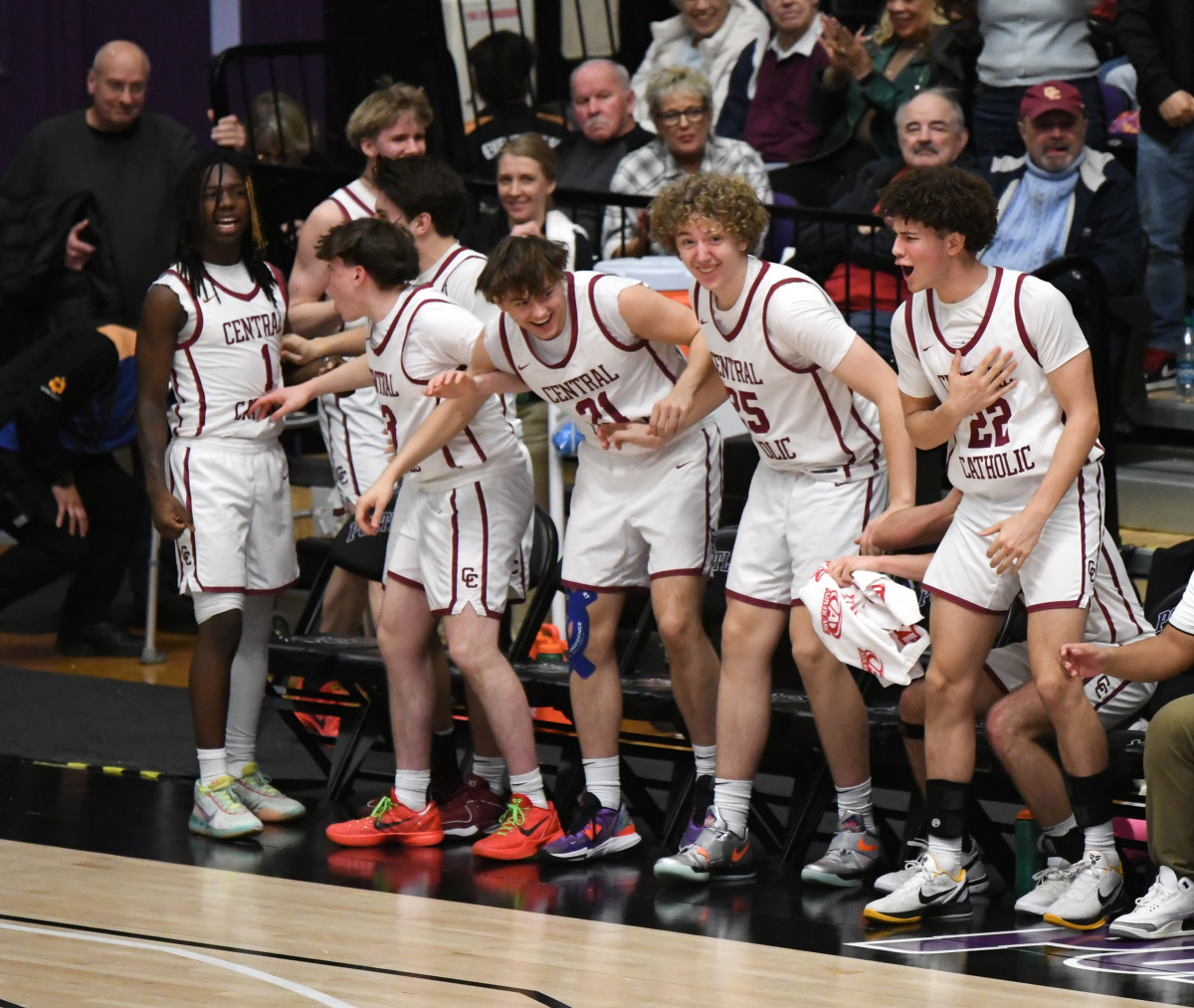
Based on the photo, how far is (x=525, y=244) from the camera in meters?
4.86

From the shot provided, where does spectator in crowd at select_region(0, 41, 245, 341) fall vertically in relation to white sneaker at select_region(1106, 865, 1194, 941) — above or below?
above

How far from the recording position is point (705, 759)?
5.11 m

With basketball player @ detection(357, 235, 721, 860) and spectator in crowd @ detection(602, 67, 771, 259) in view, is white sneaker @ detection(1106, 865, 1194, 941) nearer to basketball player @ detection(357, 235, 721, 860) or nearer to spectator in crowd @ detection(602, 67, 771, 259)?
basketball player @ detection(357, 235, 721, 860)

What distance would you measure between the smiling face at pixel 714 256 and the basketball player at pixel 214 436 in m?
1.39

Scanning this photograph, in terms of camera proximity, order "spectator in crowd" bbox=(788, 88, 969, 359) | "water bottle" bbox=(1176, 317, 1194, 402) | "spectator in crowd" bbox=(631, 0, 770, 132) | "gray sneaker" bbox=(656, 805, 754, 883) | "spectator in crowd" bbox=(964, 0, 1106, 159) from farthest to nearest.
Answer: "spectator in crowd" bbox=(631, 0, 770, 132) < "spectator in crowd" bbox=(964, 0, 1106, 159) < "water bottle" bbox=(1176, 317, 1194, 402) < "spectator in crowd" bbox=(788, 88, 969, 359) < "gray sneaker" bbox=(656, 805, 754, 883)

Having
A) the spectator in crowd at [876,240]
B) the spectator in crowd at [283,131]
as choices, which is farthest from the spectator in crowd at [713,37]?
the spectator in crowd at [283,131]

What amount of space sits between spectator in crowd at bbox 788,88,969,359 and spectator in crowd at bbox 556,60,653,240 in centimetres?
95

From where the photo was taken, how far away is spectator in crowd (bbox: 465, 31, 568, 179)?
8453 millimetres

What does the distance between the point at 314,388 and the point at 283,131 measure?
3.44m

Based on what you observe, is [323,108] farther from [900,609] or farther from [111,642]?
[900,609]

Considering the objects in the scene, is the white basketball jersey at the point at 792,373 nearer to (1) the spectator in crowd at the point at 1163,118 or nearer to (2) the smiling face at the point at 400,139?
(2) the smiling face at the point at 400,139

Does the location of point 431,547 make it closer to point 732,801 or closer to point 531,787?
point 531,787

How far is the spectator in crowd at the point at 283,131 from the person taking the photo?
28.2 feet

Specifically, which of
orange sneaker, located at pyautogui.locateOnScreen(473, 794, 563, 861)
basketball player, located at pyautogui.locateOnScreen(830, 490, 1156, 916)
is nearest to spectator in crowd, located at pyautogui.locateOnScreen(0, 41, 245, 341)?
orange sneaker, located at pyautogui.locateOnScreen(473, 794, 563, 861)
